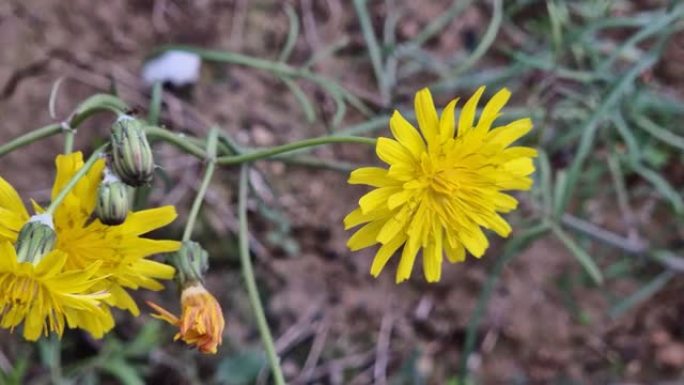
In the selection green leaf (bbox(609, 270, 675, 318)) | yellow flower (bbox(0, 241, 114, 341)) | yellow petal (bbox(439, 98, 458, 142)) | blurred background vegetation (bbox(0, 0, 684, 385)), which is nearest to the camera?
yellow flower (bbox(0, 241, 114, 341))

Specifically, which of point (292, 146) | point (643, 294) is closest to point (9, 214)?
point (292, 146)

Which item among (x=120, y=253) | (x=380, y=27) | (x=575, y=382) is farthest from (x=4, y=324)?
(x=575, y=382)

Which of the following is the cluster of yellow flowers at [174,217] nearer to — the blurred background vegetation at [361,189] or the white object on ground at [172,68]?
the blurred background vegetation at [361,189]

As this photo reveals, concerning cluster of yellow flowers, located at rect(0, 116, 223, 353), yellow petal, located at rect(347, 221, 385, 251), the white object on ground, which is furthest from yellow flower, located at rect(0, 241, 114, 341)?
the white object on ground

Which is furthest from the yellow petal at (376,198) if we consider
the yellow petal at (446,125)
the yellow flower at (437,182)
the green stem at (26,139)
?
the green stem at (26,139)

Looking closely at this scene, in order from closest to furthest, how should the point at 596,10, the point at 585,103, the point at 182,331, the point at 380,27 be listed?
the point at 182,331 → the point at 585,103 → the point at 596,10 → the point at 380,27

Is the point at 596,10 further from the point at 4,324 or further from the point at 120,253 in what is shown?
the point at 4,324

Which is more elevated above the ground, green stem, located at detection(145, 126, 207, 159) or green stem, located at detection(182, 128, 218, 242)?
green stem, located at detection(145, 126, 207, 159)

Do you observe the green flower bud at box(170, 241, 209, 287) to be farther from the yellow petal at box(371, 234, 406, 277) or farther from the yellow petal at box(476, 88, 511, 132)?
the yellow petal at box(476, 88, 511, 132)
